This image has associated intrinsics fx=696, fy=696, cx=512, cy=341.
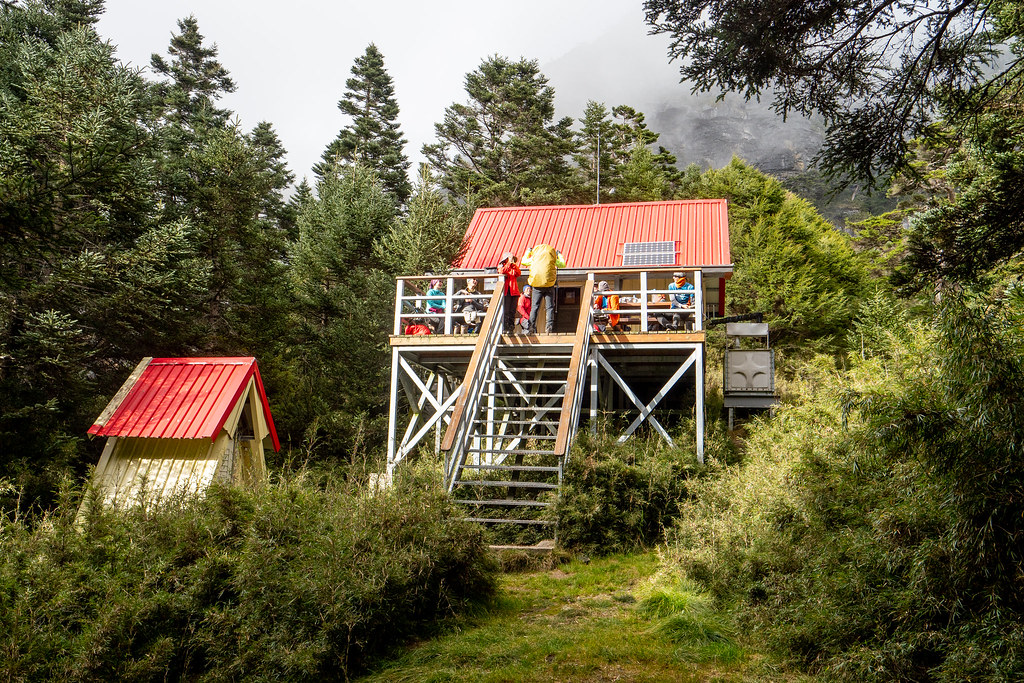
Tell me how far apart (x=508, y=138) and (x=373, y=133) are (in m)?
8.08

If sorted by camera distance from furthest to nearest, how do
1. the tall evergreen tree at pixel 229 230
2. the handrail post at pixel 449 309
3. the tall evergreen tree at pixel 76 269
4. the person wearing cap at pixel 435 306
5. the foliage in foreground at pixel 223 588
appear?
the tall evergreen tree at pixel 229 230, the person wearing cap at pixel 435 306, the handrail post at pixel 449 309, the tall evergreen tree at pixel 76 269, the foliage in foreground at pixel 223 588

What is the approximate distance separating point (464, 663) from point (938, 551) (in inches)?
129

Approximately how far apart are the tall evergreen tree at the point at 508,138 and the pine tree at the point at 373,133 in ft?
7.16

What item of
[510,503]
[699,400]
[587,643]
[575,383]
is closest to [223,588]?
[587,643]

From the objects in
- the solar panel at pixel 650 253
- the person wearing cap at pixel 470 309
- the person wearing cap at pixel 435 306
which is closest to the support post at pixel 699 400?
the solar panel at pixel 650 253

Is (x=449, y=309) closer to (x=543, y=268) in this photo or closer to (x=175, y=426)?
(x=543, y=268)

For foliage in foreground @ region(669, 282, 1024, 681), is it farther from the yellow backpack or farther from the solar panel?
the solar panel

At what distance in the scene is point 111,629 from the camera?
4.41 meters

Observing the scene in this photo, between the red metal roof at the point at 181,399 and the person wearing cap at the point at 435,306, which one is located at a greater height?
the person wearing cap at the point at 435,306

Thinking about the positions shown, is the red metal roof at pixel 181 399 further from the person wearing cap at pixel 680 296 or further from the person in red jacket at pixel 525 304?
the person wearing cap at pixel 680 296

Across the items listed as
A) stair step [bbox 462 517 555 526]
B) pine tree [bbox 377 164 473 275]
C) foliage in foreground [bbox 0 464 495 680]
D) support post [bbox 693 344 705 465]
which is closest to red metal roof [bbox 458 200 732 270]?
pine tree [bbox 377 164 473 275]

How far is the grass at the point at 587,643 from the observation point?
4949 mm

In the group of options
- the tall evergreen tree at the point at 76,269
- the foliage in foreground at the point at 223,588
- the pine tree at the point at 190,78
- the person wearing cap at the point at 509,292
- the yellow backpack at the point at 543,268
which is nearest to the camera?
the foliage in foreground at the point at 223,588

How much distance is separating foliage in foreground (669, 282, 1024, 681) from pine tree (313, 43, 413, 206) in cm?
3167
